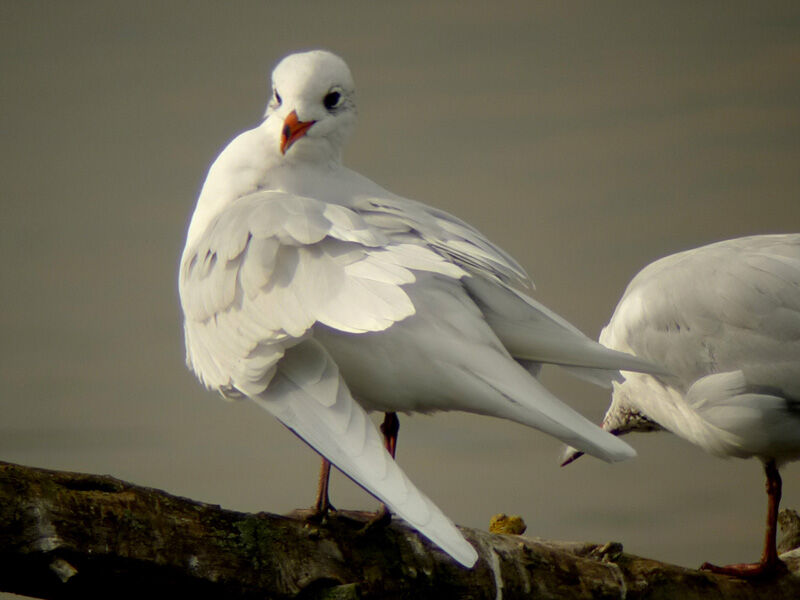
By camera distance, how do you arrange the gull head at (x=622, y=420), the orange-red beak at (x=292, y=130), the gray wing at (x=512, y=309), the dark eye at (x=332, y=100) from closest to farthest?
1. the gray wing at (x=512, y=309)
2. the orange-red beak at (x=292, y=130)
3. the dark eye at (x=332, y=100)
4. the gull head at (x=622, y=420)

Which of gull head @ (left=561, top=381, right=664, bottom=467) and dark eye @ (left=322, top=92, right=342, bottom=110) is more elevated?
dark eye @ (left=322, top=92, right=342, bottom=110)

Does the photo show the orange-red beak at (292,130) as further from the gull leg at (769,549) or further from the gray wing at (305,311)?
the gull leg at (769,549)

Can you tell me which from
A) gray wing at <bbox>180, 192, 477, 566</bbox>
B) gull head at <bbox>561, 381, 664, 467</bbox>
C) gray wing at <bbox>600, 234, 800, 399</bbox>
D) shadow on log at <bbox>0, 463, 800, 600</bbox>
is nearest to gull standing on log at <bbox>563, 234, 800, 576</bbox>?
gray wing at <bbox>600, 234, 800, 399</bbox>

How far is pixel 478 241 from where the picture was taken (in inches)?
88.5

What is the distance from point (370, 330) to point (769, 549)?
1643 millimetres

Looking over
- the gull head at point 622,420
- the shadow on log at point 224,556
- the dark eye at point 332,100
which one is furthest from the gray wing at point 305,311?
the gull head at point 622,420

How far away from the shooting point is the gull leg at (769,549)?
290cm

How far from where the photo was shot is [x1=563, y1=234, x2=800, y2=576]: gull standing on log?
2.96 meters

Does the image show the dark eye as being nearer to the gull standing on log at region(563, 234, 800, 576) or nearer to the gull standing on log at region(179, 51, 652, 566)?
the gull standing on log at region(179, 51, 652, 566)

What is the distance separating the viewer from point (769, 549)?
2.96m

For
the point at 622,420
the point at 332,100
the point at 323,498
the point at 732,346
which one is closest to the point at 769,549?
the point at 732,346

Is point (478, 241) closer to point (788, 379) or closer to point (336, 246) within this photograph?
point (336, 246)

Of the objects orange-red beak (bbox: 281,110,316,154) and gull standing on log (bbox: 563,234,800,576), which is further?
gull standing on log (bbox: 563,234,800,576)

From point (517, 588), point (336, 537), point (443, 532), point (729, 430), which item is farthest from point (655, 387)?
point (443, 532)
